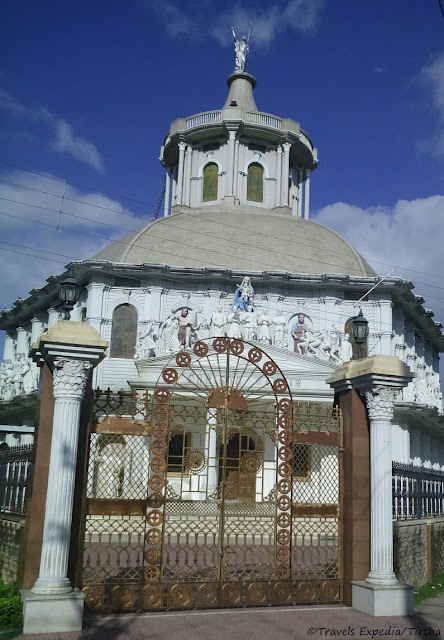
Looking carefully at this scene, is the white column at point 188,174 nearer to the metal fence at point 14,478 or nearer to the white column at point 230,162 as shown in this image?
the white column at point 230,162

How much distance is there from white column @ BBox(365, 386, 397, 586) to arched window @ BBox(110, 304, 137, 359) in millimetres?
24037

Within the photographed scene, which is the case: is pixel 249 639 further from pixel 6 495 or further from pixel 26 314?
pixel 26 314

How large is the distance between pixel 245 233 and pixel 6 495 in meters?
26.9

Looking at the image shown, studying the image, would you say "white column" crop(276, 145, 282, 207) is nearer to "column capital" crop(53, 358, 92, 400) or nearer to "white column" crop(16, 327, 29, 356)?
"white column" crop(16, 327, 29, 356)

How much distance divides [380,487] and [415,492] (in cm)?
433

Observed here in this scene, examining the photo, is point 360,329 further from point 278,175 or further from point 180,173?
point 180,173

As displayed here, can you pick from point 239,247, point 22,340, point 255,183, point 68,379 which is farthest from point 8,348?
point 68,379

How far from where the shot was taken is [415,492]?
1459 cm

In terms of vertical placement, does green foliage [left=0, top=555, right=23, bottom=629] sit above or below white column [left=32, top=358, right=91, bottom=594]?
below

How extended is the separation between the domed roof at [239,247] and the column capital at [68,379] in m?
25.6

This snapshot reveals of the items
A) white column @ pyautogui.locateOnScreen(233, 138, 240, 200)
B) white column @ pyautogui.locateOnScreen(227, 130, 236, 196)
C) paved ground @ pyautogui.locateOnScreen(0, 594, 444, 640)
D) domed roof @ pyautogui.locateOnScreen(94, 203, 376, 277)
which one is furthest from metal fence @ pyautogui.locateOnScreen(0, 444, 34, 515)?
white column @ pyautogui.locateOnScreen(233, 138, 240, 200)

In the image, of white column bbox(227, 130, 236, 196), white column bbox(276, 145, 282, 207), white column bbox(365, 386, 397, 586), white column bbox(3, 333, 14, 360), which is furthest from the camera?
white column bbox(276, 145, 282, 207)

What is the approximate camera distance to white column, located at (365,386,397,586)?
1044 cm

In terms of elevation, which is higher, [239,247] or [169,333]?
[239,247]
